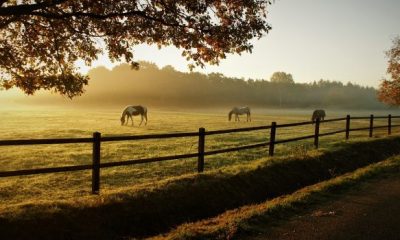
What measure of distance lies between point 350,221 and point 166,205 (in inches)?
163

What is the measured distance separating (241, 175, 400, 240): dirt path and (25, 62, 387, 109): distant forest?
103911mm

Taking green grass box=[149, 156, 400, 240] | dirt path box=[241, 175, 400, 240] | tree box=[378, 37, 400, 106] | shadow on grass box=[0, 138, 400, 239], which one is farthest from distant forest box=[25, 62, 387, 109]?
dirt path box=[241, 175, 400, 240]

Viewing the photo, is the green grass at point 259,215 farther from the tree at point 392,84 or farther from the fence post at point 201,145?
the tree at point 392,84

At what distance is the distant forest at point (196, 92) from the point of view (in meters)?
120

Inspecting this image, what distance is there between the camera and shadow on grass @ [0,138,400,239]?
7527 mm

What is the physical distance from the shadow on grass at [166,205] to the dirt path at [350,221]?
2424 millimetres

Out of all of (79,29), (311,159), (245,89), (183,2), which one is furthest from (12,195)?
(245,89)

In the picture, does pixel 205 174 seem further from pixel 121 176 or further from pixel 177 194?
pixel 121 176

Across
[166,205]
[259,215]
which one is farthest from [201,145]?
[259,215]

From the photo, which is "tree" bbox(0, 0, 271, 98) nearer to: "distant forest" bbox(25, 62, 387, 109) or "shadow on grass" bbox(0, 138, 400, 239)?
"shadow on grass" bbox(0, 138, 400, 239)

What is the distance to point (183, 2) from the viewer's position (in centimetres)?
1010

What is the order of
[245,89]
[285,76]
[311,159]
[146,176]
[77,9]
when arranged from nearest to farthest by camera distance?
[77,9], [146,176], [311,159], [245,89], [285,76]

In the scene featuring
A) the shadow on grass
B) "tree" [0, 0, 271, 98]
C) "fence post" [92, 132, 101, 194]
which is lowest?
the shadow on grass

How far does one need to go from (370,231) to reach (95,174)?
617 cm
